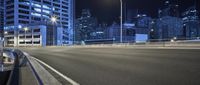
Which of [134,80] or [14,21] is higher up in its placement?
[14,21]

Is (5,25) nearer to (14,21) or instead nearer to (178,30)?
(14,21)

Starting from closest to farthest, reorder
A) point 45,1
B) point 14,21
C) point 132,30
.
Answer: point 132,30 → point 14,21 → point 45,1

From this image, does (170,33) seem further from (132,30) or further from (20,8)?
(20,8)

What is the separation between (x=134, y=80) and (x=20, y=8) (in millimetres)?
162390

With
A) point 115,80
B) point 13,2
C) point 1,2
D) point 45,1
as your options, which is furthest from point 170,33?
point 115,80

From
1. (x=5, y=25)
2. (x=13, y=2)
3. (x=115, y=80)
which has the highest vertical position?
(x=13, y=2)

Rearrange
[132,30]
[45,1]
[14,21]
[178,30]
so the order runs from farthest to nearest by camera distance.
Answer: [45,1], [178,30], [14,21], [132,30]

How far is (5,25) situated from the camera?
168 metres

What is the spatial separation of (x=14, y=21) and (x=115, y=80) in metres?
158

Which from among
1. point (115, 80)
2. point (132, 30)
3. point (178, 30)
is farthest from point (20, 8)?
point (115, 80)

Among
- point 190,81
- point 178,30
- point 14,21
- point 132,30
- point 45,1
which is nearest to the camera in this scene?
point 190,81

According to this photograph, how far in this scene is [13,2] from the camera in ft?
530

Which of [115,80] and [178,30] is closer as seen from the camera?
[115,80]

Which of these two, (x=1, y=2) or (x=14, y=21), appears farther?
(x=1, y=2)
